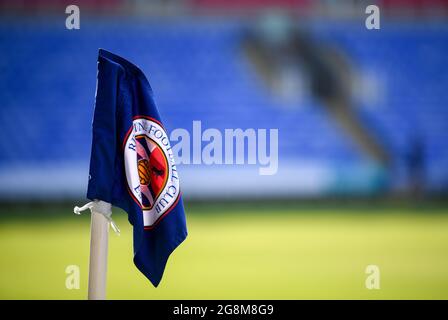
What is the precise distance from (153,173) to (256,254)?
9.33 ft

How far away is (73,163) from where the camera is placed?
18.1 feet

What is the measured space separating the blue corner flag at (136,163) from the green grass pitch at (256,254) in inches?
72.1

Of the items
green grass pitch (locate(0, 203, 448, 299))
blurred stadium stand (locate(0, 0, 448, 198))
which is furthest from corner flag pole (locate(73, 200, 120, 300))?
blurred stadium stand (locate(0, 0, 448, 198))

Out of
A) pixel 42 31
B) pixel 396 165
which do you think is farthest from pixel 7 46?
pixel 396 165

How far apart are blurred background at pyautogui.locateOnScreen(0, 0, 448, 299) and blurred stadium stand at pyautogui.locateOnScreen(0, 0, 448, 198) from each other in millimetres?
15

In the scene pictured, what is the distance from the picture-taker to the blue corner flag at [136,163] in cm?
176

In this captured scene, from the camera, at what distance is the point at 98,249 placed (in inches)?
69.9

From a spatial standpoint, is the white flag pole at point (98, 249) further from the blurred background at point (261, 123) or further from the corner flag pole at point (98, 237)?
the blurred background at point (261, 123)

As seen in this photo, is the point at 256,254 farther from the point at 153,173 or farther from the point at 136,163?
the point at 136,163

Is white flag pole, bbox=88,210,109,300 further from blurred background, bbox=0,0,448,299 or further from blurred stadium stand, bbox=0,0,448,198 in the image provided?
blurred stadium stand, bbox=0,0,448,198

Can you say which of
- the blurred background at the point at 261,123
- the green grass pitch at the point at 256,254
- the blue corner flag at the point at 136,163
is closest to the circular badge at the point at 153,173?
the blue corner flag at the point at 136,163

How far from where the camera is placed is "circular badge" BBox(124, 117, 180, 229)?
1.88m
